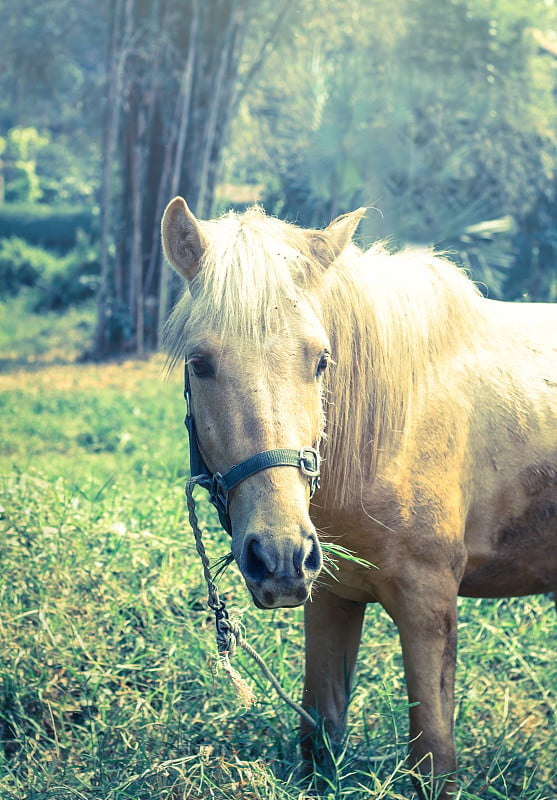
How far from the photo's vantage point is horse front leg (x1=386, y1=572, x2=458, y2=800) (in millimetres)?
2463

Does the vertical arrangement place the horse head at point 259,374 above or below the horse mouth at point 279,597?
above

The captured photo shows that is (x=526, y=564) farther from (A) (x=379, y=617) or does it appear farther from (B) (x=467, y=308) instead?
(A) (x=379, y=617)

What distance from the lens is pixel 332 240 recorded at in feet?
7.73

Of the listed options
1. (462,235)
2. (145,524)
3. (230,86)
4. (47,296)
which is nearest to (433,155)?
(462,235)

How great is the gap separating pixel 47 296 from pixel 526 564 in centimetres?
1367

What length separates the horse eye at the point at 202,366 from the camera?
2.10 m

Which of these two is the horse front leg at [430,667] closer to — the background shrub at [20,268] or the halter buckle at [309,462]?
the halter buckle at [309,462]

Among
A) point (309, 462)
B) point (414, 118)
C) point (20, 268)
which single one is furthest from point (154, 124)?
point (309, 462)

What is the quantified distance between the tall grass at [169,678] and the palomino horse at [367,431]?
0.98 ft

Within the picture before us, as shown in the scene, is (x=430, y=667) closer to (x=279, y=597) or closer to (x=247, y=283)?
(x=279, y=597)

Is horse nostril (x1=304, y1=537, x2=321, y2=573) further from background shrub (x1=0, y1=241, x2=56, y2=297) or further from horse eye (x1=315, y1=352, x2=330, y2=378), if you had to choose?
background shrub (x1=0, y1=241, x2=56, y2=297)

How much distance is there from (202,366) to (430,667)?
1154 millimetres

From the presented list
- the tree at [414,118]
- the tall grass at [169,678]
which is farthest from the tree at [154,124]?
the tall grass at [169,678]

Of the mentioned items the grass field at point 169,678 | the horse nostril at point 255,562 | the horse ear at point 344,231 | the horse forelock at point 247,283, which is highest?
the horse ear at point 344,231
